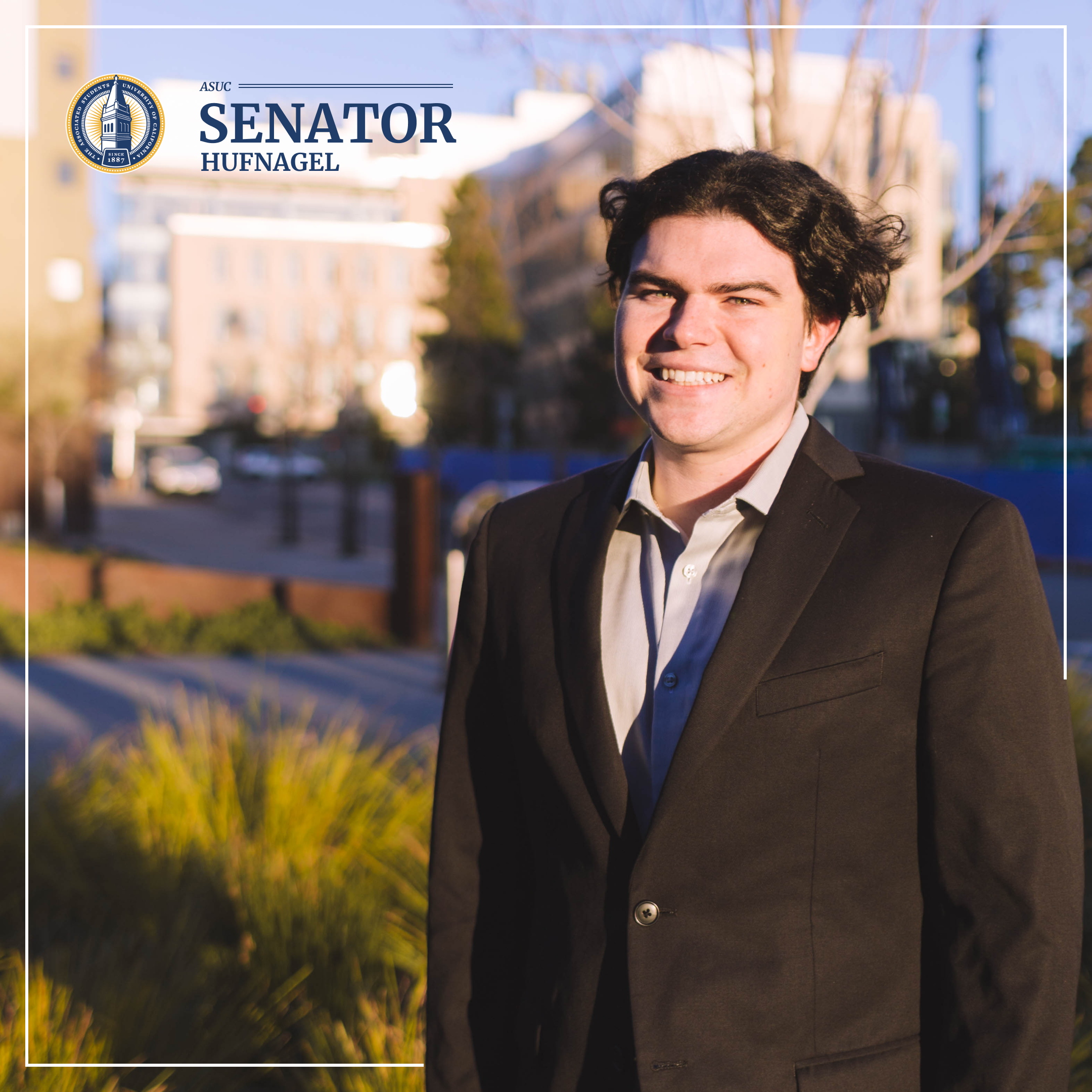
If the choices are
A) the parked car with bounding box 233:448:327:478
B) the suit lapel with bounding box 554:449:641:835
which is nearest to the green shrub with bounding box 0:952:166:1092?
the suit lapel with bounding box 554:449:641:835

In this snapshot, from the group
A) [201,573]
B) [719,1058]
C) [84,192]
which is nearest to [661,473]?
[719,1058]

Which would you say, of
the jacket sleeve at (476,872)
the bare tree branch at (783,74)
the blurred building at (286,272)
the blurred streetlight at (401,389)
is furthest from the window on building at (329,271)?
the jacket sleeve at (476,872)

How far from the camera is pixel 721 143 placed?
4961 mm

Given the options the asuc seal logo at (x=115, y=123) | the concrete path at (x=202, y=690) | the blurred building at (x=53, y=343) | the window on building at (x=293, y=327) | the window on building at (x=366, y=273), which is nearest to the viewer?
the asuc seal logo at (x=115, y=123)

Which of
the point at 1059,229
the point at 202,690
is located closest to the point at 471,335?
the point at 202,690

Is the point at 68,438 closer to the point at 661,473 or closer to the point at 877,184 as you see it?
the point at 877,184

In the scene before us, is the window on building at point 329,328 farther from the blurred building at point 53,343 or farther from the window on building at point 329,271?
the blurred building at point 53,343

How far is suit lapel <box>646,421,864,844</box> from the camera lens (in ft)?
5.42

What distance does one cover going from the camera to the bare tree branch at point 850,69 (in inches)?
188

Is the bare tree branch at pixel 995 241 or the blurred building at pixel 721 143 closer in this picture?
the blurred building at pixel 721 143

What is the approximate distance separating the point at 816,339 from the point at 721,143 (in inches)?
130

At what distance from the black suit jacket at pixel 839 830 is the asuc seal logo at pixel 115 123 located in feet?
7.16

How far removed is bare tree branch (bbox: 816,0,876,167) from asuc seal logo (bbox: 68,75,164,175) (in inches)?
102

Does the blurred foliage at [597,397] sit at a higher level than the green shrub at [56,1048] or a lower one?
higher
